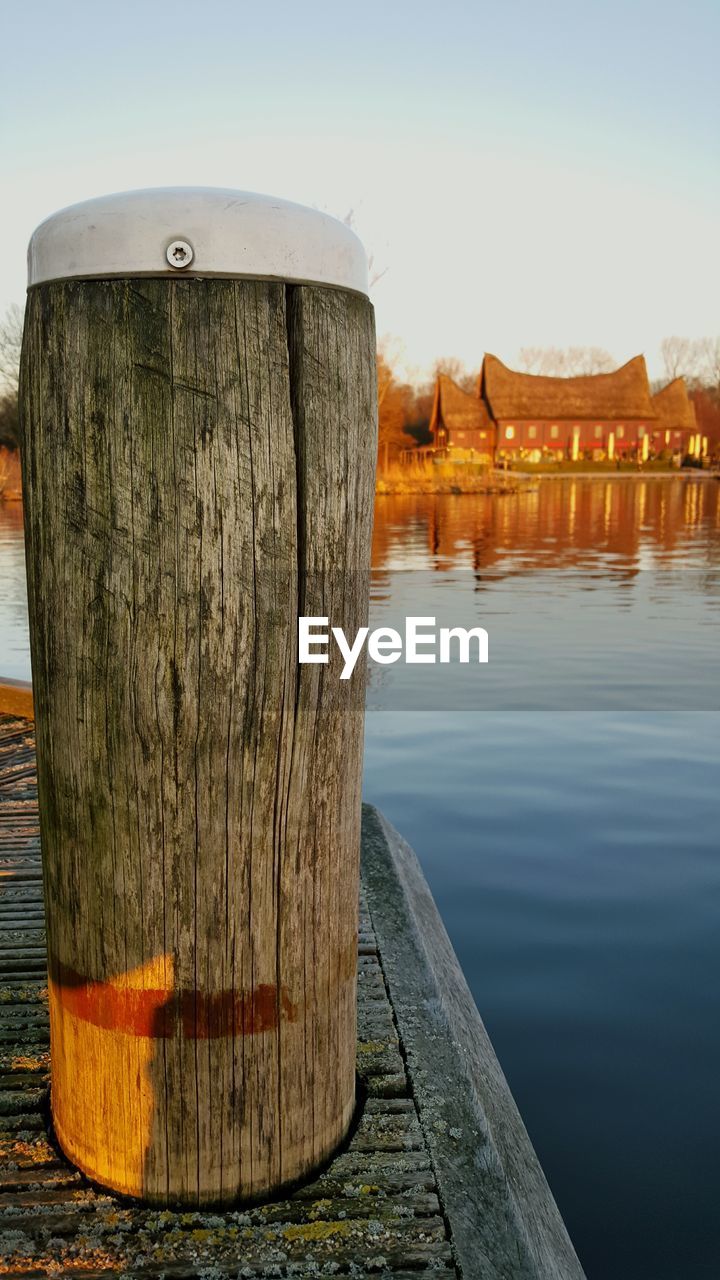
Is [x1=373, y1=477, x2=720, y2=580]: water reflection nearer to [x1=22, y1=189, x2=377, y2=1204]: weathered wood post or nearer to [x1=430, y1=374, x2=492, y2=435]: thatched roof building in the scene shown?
[x1=22, y1=189, x2=377, y2=1204]: weathered wood post

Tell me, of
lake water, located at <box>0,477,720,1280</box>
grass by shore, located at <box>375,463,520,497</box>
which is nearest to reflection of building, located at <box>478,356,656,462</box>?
grass by shore, located at <box>375,463,520,497</box>

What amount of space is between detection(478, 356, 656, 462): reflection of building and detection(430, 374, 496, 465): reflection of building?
909mm

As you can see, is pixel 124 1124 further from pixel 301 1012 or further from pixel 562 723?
pixel 562 723

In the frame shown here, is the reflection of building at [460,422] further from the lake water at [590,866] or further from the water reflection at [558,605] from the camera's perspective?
the lake water at [590,866]

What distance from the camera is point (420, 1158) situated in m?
2.20

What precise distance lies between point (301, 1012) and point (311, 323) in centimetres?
134

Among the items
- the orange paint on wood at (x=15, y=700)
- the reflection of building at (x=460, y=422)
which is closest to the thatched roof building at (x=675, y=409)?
the reflection of building at (x=460, y=422)

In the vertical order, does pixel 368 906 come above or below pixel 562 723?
above

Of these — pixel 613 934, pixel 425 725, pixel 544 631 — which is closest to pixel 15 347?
pixel 544 631

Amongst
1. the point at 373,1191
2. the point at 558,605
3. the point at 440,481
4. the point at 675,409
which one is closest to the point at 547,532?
the point at 558,605

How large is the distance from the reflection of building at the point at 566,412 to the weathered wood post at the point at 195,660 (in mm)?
80660

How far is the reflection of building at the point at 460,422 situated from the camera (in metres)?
79.5

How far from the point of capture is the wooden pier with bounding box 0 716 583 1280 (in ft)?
6.21

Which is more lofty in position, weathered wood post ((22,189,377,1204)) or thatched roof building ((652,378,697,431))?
thatched roof building ((652,378,697,431))
